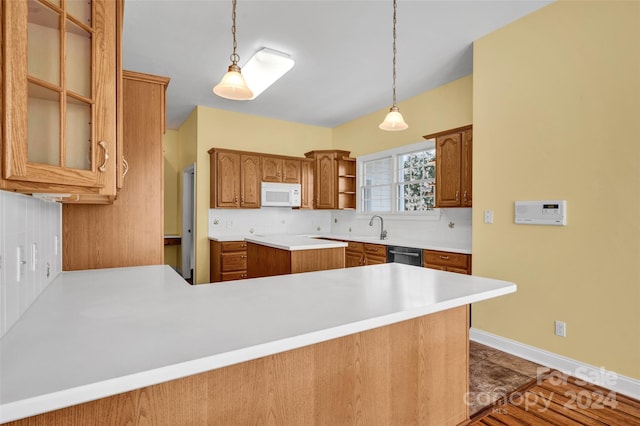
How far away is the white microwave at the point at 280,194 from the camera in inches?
207

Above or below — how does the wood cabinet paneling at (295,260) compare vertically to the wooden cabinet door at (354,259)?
above

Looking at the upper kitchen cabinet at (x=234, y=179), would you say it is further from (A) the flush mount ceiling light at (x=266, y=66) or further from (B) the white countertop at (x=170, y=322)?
(B) the white countertop at (x=170, y=322)

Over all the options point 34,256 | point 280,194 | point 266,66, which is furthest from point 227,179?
point 34,256

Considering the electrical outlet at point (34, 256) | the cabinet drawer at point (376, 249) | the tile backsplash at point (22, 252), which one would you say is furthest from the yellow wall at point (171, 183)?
the electrical outlet at point (34, 256)

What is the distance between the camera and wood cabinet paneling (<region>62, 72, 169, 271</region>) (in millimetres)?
2119

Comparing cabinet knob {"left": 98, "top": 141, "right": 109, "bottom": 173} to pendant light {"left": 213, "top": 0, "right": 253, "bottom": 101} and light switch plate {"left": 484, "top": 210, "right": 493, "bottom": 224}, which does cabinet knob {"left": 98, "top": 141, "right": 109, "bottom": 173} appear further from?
light switch plate {"left": 484, "top": 210, "right": 493, "bottom": 224}

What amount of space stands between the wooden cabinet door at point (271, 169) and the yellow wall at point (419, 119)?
54.8 inches

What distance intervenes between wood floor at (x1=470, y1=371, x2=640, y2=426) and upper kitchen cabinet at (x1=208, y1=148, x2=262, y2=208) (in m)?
4.06

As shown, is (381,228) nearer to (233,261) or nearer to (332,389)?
(233,261)

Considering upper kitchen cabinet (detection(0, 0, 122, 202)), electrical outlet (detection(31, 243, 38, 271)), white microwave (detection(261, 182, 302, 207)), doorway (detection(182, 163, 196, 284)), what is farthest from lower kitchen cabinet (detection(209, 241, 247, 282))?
upper kitchen cabinet (detection(0, 0, 122, 202))

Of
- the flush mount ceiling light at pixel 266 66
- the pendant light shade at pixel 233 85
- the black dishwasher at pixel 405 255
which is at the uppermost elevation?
the flush mount ceiling light at pixel 266 66

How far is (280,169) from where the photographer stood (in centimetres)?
543

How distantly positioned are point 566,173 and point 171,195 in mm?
6350

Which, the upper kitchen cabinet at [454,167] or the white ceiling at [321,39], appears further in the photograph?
the upper kitchen cabinet at [454,167]
